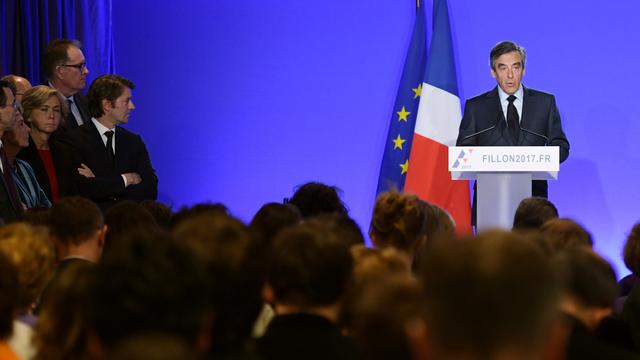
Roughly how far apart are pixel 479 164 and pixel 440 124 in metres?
1.94

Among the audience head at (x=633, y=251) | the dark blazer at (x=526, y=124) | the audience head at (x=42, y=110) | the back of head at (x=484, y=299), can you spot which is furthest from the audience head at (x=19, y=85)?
the back of head at (x=484, y=299)

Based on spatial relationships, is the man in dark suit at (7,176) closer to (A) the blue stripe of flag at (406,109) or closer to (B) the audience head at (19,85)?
(B) the audience head at (19,85)

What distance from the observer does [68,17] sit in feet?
24.1

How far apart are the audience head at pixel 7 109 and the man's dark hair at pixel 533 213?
8.57ft

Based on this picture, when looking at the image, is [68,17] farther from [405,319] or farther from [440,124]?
[405,319]

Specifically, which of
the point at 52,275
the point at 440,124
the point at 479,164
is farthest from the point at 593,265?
the point at 440,124

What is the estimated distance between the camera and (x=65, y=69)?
606 centimetres

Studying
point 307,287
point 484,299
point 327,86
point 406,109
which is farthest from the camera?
point 327,86

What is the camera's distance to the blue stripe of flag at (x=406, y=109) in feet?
24.6

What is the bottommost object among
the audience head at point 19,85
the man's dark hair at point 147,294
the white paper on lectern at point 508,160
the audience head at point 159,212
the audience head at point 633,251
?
the audience head at point 633,251

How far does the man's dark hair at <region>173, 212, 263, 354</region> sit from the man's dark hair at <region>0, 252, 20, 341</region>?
357mm

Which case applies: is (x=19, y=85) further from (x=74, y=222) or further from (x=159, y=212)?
(x=74, y=222)

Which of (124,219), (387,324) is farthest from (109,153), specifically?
(387,324)

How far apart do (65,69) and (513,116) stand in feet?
9.14
